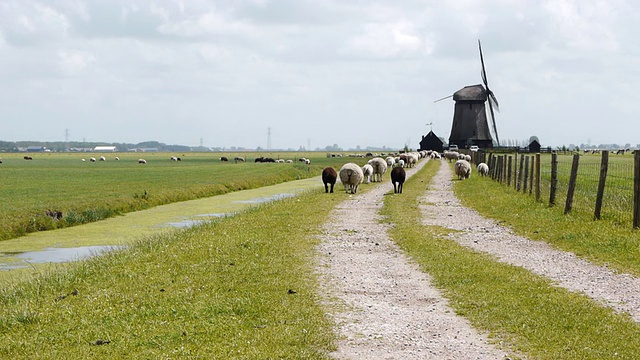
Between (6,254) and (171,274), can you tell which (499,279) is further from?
(6,254)

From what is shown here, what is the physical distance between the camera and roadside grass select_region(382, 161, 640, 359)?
8.50 m

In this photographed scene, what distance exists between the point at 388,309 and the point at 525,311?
6.70 ft

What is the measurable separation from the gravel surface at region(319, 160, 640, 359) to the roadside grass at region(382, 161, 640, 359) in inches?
12.0

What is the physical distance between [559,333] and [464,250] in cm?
733

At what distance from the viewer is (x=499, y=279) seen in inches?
499

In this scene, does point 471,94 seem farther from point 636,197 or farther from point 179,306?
point 179,306

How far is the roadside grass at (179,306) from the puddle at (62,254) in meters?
3.14

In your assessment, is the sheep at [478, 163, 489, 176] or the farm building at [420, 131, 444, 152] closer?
the sheep at [478, 163, 489, 176]

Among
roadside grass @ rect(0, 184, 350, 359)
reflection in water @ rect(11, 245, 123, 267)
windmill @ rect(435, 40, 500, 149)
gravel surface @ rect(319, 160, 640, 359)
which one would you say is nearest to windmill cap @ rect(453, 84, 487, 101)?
windmill @ rect(435, 40, 500, 149)

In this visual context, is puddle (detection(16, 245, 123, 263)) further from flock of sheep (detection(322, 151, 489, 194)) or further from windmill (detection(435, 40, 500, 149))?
windmill (detection(435, 40, 500, 149))

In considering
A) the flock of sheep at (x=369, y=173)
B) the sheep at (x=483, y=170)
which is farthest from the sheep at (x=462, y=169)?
the sheep at (x=483, y=170)

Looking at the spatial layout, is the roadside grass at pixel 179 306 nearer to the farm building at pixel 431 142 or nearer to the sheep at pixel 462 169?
the sheep at pixel 462 169

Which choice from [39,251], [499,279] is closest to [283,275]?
[499,279]

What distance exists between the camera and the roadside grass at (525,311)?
8500mm
